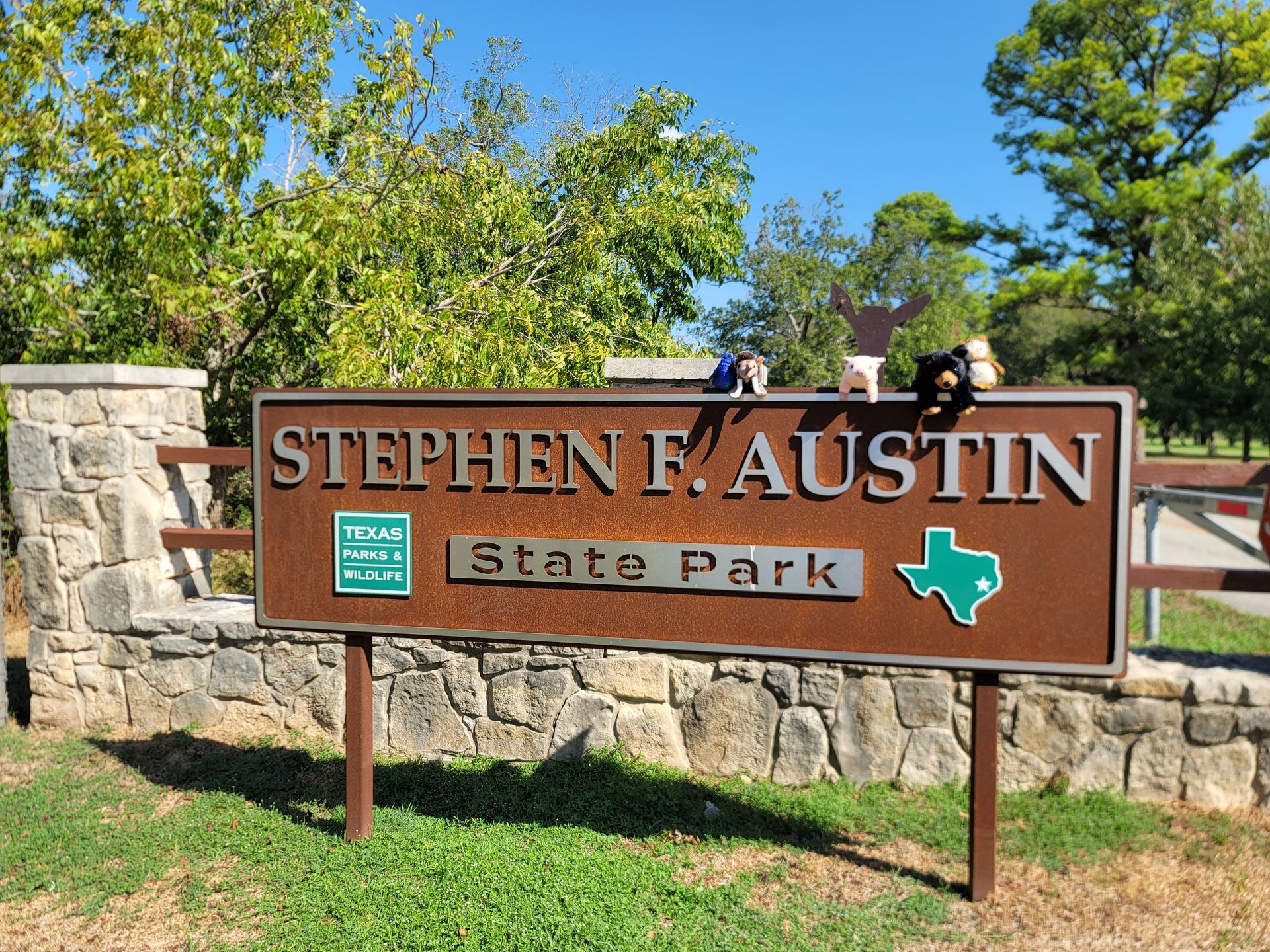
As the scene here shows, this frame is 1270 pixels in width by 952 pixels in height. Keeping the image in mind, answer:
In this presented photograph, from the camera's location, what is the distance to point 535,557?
3.97 meters

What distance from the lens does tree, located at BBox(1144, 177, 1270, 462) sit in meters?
19.9

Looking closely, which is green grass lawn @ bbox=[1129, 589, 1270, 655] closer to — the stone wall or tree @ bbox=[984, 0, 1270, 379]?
the stone wall

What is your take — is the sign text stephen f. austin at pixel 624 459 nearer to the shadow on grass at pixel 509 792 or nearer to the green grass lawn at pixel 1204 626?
the shadow on grass at pixel 509 792

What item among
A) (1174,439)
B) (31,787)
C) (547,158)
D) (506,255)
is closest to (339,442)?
(31,787)

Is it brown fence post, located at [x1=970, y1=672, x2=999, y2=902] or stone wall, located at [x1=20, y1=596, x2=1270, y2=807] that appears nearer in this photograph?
brown fence post, located at [x1=970, y1=672, x2=999, y2=902]

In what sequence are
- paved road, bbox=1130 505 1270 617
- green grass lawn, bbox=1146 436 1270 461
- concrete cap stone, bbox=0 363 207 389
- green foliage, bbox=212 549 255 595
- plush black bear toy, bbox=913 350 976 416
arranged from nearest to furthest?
plush black bear toy, bbox=913 350 976 416, concrete cap stone, bbox=0 363 207 389, green foliage, bbox=212 549 255 595, paved road, bbox=1130 505 1270 617, green grass lawn, bbox=1146 436 1270 461

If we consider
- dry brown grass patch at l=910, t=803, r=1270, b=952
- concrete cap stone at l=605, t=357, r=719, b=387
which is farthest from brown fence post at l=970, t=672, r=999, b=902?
concrete cap stone at l=605, t=357, r=719, b=387

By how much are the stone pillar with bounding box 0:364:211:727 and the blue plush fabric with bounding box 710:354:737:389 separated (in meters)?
3.77

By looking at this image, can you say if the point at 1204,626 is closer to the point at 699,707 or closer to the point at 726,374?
the point at 699,707

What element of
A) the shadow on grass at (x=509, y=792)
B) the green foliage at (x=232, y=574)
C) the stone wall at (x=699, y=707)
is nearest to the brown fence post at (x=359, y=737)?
the shadow on grass at (x=509, y=792)

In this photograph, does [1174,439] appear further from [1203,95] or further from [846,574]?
[846,574]

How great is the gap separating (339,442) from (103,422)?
8.03 feet

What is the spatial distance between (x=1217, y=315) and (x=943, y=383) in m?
20.9

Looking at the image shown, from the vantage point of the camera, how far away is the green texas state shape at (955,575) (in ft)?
11.6
